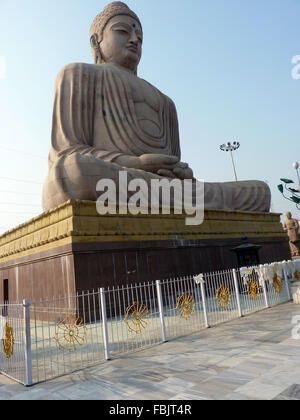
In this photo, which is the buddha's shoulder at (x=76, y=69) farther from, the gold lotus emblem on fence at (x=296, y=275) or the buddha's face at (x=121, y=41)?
the gold lotus emblem on fence at (x=296, y=275)

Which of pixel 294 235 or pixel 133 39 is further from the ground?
pixel 133 39

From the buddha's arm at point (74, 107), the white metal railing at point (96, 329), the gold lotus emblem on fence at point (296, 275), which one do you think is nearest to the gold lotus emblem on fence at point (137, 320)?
the white metal railing at point (96, 329)

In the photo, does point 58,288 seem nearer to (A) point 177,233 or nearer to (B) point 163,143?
(A) point 177,233

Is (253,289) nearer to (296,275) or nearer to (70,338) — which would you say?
(296,275)

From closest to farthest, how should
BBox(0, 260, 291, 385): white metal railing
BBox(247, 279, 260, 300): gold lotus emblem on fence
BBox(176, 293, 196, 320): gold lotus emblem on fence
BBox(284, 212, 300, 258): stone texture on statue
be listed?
BBox(0, 260, 291, 385): white metal railing → BBox(176, 293, 196, 320): gold lotus emblem on fence → BBox(247, 279, 260, 300): gold lotus emblem on fence → BBox(284, 212, 300, 258): stone texture on statue

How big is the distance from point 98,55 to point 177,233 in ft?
28.1

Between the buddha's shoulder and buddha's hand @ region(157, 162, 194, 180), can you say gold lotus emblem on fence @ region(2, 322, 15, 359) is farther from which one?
the buddha's shoulder

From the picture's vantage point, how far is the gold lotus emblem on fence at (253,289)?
7.12 metres

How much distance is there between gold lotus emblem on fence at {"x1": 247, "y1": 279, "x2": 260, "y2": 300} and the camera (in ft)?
23.4

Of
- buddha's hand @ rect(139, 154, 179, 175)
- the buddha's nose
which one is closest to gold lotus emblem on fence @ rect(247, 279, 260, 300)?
buddha's hand @ rect(139, 154, 179, 175)

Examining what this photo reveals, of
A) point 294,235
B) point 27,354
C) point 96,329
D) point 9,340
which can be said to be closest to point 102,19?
point 96,329

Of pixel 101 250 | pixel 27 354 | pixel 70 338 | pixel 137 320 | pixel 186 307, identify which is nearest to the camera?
pixel 27 354

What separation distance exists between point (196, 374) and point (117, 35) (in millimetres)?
12888

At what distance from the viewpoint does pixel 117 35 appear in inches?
504
